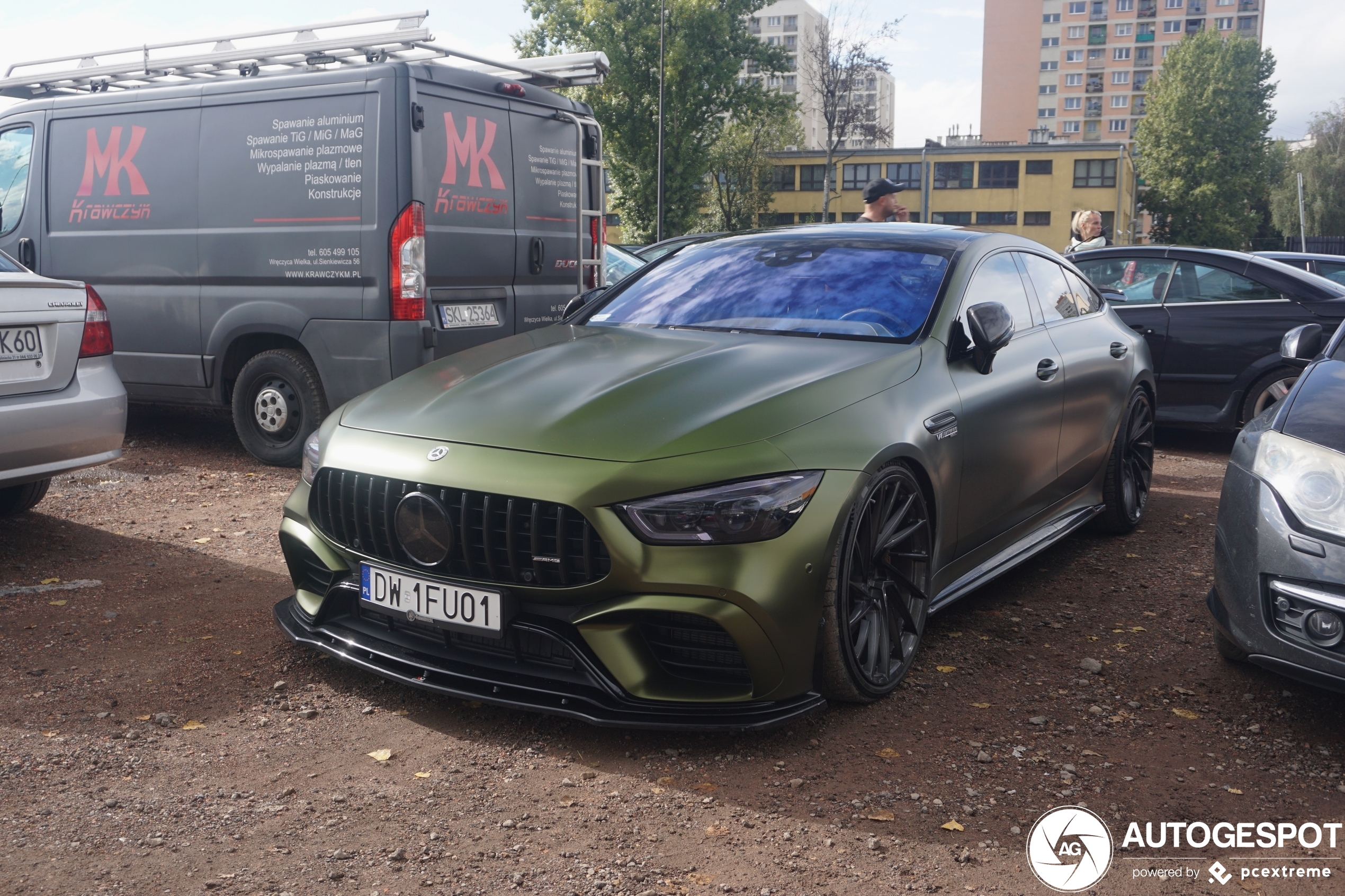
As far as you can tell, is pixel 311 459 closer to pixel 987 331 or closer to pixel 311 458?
pixel 311 458

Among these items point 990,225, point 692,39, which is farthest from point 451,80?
point 990,225

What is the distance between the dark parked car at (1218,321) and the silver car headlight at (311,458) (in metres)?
6.36

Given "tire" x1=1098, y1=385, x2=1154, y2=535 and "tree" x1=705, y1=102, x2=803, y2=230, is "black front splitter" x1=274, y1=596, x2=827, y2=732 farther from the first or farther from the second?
"tree" x1=705, y1=102, x2=803, y2=230

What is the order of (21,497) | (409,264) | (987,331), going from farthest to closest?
(409,264) → (21,497) → (987,331)

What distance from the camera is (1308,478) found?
10.4ft

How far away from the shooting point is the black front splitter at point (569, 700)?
9.77ft

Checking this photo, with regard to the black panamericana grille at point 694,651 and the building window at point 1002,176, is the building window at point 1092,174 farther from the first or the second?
the black panamericana grille at point 694,651

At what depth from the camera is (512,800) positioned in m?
2.86

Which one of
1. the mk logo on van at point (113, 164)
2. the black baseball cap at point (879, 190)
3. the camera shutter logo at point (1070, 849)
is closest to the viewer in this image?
the camera shutter logo at point (1070, 849)

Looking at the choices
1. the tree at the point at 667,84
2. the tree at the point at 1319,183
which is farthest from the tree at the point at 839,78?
the tree at the point at 1319,183

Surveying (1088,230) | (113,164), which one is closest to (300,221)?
(113,164)

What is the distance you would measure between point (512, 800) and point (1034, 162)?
75299 mm

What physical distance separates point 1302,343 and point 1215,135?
75.5 metres

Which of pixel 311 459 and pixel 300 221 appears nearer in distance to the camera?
pixel 311 459
